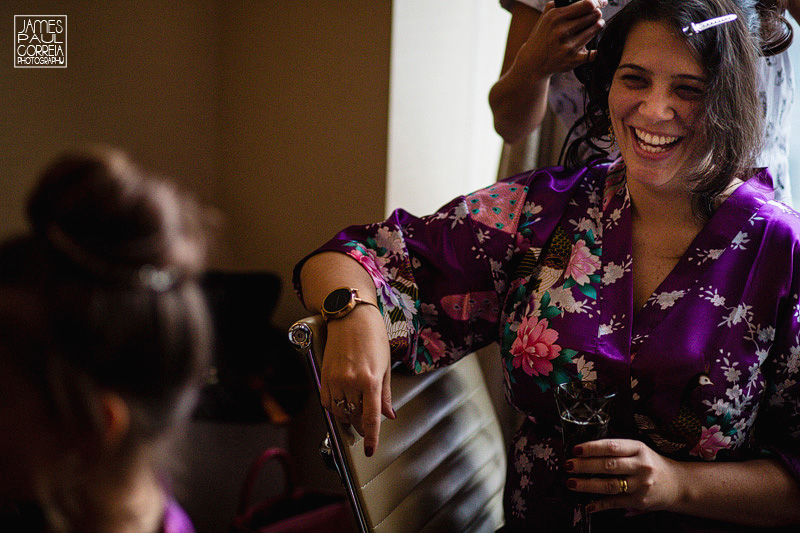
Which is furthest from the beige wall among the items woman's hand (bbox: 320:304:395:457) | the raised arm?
woman's hand (bbox: 320:304:395:457)

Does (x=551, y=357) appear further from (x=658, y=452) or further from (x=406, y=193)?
(x=406, y=193)

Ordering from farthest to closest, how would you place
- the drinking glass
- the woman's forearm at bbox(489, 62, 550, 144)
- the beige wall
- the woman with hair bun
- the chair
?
the beige wall < the woman's forearm at bbox(489, 62, 550, 144) < the chair < the drinking glass < the woman with hair bun

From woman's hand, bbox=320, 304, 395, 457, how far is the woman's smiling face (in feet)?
1.72

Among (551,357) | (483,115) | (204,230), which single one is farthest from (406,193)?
(204,230)

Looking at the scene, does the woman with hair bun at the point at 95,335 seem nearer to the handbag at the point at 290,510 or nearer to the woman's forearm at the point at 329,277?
the woman's forearm at the point at 329,277

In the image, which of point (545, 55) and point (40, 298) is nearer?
point (40, 298)

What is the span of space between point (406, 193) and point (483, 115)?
1.70 ft

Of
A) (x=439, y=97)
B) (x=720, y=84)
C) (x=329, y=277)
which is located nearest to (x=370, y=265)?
(x=329, y=277)

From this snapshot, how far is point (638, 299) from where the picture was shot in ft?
3.85

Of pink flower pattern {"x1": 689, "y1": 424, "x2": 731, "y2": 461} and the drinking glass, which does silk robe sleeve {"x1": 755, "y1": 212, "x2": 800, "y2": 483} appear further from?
the drinking glass

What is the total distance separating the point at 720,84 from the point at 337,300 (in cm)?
67

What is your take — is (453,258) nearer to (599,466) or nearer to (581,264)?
(581,264)

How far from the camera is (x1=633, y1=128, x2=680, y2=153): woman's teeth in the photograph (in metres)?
1.15

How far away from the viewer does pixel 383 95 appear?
210 centimetres
